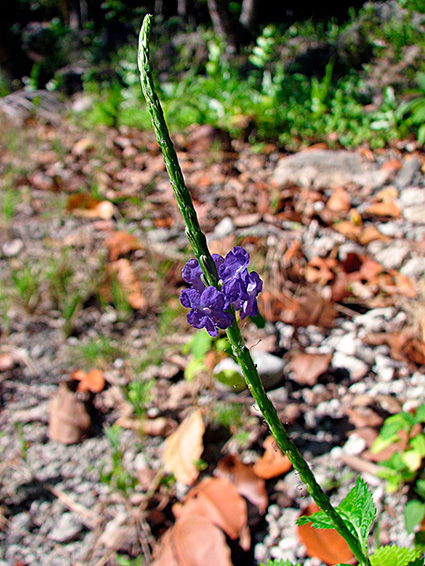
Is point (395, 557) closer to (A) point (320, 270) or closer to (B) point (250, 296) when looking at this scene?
(B) point (250, 296)

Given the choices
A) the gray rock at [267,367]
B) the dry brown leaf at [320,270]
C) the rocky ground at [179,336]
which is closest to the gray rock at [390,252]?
the rocky ground at [179,336]

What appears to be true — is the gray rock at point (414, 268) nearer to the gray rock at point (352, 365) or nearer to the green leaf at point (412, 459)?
the gray rock at point (352, 365)

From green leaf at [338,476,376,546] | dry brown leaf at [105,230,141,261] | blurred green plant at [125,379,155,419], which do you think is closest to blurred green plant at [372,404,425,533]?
green leaf at [338,476,376,546]

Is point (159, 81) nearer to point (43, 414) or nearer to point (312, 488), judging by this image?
point (43, 414)

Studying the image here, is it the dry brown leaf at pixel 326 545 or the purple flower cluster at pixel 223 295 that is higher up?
the purple flower cluster at pixel 223 295

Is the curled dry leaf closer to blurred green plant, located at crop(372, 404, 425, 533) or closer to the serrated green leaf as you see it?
blurred green plant, located at crop(372, 404, 425, 533)

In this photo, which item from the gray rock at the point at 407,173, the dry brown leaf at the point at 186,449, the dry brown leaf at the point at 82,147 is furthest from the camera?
the dry brown leaf at the point at 82,147
